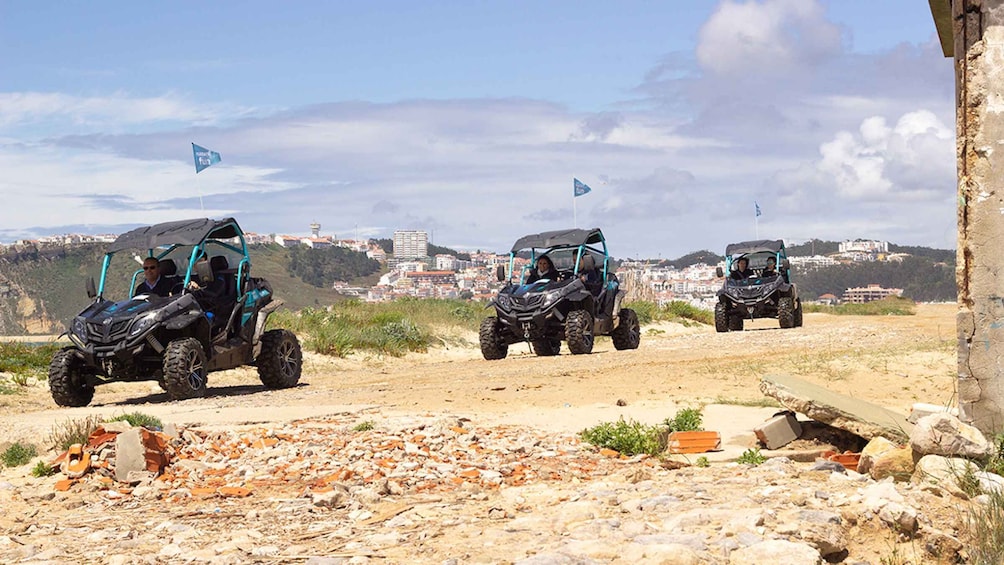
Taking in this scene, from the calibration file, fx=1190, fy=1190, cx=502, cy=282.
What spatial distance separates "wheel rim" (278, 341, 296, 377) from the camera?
55.0ft

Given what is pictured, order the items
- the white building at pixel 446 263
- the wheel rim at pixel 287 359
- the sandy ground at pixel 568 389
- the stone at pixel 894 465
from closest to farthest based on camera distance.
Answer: the stone at pixel 894 465
the sandy ground at pixel 568 389
the wheel rim at pixel 287 359
the white building at pixel 446 263

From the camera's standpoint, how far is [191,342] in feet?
48.6

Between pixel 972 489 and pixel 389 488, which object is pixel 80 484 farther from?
pixel 972 489

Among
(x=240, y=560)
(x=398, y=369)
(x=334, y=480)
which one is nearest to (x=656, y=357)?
(x=398, y=369)

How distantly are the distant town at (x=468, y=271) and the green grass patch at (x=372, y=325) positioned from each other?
10.6ft

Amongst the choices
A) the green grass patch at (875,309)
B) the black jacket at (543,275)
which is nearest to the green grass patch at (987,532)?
the black jacket at (543,275)

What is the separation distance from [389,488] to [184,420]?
4547mm

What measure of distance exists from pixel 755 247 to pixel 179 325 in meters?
18.2

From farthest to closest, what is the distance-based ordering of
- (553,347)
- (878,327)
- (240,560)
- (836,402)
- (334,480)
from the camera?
(878,327) < (553,347) < (836,402) < (334,480) < (240,560)

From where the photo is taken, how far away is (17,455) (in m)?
10.1

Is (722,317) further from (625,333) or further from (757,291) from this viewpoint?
(625,333)

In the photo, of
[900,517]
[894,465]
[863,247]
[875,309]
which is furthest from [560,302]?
[863,247]

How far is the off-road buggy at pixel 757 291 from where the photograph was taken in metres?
29.0

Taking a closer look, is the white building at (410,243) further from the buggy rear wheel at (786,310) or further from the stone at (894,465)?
the stone at (894,465)
